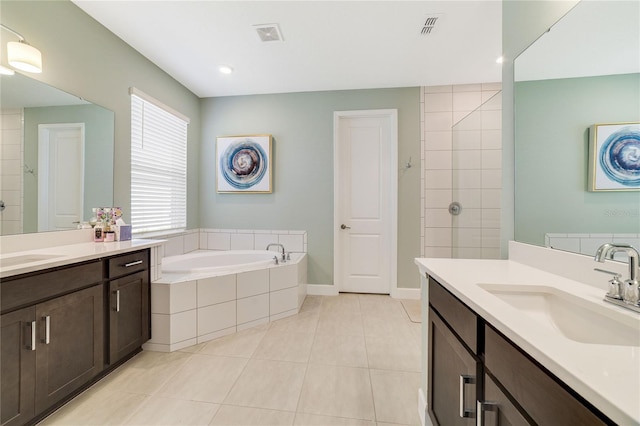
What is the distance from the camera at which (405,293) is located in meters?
2.97

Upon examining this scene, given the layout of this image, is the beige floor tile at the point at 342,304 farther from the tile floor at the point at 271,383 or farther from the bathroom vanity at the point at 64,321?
the bathroom vanity at the point at 64,321

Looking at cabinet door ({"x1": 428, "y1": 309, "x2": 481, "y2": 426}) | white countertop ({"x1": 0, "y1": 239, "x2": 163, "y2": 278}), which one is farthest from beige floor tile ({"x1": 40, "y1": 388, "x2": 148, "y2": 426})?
cabinet door ({"x1": 428, "y1": 309, "x2": 481, "y2": 426})

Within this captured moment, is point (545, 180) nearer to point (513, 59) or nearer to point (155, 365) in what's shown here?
point (513, 59)

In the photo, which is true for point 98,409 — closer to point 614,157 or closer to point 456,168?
point 614,157

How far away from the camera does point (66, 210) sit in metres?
1.74

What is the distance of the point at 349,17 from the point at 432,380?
242 cm

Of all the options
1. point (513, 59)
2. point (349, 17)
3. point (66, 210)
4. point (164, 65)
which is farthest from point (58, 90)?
point (513, 59)

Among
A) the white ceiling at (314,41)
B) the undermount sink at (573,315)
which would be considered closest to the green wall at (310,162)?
the white ceiling at (314,41)

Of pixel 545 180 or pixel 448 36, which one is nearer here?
pixel 545 180

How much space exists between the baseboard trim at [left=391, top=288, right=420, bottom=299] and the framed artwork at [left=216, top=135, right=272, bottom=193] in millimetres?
2034

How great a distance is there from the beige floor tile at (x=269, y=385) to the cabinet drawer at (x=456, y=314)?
39.1 inches

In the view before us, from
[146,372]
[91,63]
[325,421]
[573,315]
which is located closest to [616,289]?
[573,315]

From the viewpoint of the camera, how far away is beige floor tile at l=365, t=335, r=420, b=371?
170cm

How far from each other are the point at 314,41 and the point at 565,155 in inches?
78.9
